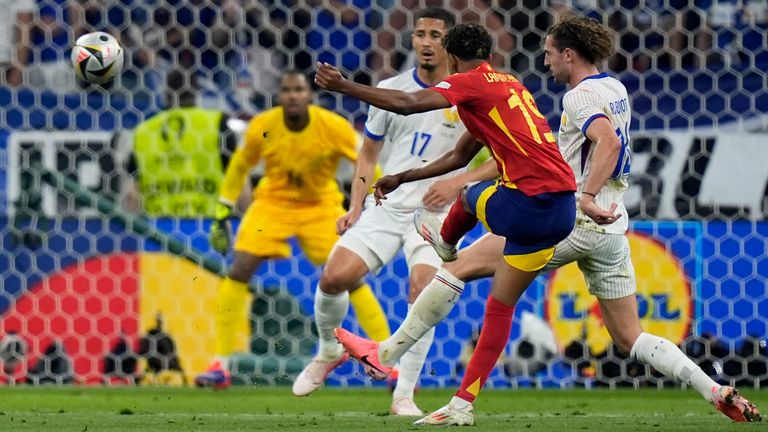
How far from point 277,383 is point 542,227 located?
11.7 ft

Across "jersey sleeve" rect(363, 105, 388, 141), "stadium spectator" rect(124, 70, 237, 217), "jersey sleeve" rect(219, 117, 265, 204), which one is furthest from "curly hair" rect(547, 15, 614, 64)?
"stadium spectator" rect(124, 70, 237, 217)

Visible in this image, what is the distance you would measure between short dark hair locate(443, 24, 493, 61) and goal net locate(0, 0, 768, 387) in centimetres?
285

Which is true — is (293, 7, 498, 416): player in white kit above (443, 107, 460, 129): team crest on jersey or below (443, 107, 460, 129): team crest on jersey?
below

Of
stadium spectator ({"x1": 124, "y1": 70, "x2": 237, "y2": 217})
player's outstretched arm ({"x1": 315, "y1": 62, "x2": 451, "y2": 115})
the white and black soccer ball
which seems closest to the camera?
player's outstretched arm ({"x1": 315, "y1": 62, "x2": 451, "y2": 115})

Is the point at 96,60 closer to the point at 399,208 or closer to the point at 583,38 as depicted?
the point at 399,208

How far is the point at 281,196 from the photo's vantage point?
765cm

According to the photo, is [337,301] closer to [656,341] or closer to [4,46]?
[656,341]

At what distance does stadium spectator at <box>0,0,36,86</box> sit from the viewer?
28.5ft

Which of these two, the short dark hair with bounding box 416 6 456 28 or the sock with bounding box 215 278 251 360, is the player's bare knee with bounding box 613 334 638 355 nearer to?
the short dark hair with bounding box 416 6 456 28

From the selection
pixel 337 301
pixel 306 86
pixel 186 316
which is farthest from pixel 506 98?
pixel 186 316

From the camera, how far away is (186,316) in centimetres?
766

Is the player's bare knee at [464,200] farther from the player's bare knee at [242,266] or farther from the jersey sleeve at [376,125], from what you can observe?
the player's bare knee at [242,266]

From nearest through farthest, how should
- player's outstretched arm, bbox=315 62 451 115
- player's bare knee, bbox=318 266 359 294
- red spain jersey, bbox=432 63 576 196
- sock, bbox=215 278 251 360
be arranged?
1. player's outstretched arm, bbox=315 62 451 115
2. red spain jersey, bbox=432 63 576 196
3. player's bare knee, bbox=318 266 359 294
4. sock, bbox=215 278 251 360

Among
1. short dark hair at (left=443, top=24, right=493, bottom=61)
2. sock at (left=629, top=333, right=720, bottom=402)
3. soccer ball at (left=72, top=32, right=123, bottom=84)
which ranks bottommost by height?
sock at (left=629, top=333, right=720, bottom=402)
